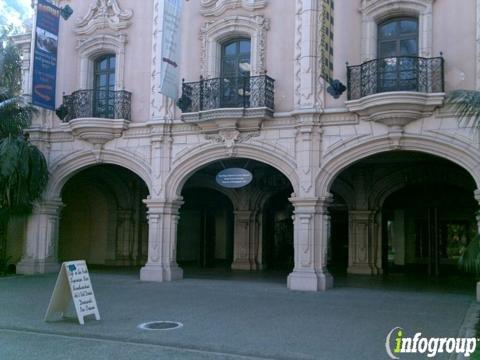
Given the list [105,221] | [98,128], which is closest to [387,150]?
[98,128]

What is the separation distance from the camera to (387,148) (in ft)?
51.3

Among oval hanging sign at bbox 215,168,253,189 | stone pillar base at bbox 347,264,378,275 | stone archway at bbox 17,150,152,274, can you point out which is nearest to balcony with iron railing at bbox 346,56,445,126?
oval hanging sign at bbox 215,168,253,189

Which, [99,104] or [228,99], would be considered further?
[99,104]

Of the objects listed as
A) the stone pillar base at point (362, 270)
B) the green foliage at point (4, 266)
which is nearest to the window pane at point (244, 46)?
the stone pillar base at point (362, 270)

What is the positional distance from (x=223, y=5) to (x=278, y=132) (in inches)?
173

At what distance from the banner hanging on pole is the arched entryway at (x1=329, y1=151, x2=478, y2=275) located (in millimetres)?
10379

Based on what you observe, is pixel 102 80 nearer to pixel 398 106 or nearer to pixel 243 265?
pixel 243 265

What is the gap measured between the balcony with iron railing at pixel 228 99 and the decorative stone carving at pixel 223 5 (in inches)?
86.6

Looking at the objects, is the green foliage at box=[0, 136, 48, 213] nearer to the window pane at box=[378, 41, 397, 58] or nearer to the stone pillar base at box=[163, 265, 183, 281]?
the stone pillar base at box=[163, 265, 183, 281]

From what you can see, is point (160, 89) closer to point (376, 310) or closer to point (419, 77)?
point (419, 77)

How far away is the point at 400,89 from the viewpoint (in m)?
15.1

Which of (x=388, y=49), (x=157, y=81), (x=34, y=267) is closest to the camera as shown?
(x=388, y=49)

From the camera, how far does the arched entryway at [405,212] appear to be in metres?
20.7

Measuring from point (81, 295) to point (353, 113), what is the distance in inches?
349
